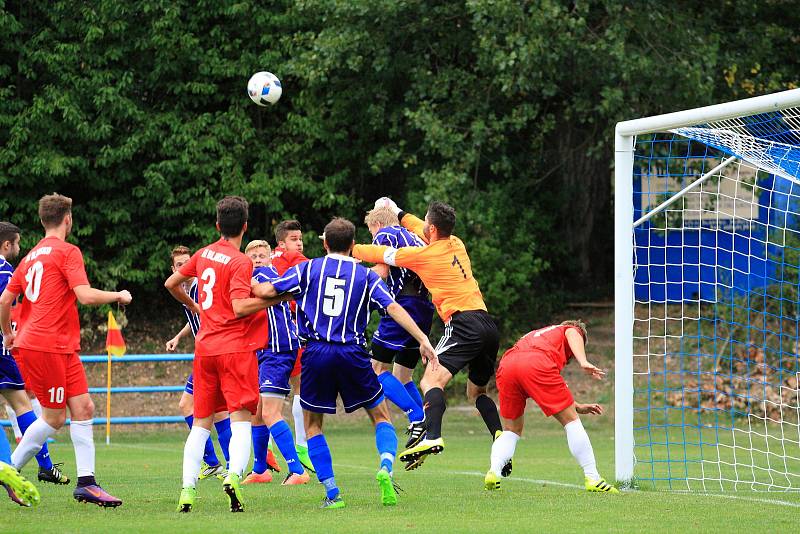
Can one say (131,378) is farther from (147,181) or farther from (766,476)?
(766,476)

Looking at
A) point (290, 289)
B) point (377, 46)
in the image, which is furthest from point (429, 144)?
point (290, 289)

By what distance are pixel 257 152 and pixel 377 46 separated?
318cm

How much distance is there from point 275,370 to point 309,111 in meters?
12.1

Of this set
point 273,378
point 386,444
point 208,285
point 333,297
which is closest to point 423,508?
point 386,444

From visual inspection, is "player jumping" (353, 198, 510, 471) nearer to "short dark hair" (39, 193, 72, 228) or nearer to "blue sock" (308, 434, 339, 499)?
"blue sock" (308, 434, 339, 499)

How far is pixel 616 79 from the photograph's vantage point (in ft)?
61.9

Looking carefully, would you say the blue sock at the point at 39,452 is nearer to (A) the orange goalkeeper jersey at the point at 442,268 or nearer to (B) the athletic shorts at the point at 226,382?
(B) the athletic shorts at the point at 226,382

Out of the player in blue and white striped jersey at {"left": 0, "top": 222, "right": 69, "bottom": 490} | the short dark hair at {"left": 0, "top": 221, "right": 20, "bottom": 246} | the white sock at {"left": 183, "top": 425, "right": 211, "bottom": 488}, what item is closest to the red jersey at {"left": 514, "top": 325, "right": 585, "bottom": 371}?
the white sock at {"left": 183, "top": 425, "right": 211, "bottom": 488}

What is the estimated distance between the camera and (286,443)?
9.01m

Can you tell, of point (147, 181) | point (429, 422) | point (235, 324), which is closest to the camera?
point (235, 324)

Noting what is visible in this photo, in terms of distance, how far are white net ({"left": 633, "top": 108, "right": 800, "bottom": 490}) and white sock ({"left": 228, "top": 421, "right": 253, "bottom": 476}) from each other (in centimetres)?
377

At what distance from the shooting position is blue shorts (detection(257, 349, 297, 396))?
366 inches

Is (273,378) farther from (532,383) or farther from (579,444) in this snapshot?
(579,444)

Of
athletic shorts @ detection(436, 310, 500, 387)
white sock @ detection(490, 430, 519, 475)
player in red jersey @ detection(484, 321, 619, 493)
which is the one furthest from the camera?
athletic shorts @ detection(436, 310, 500, 387)
